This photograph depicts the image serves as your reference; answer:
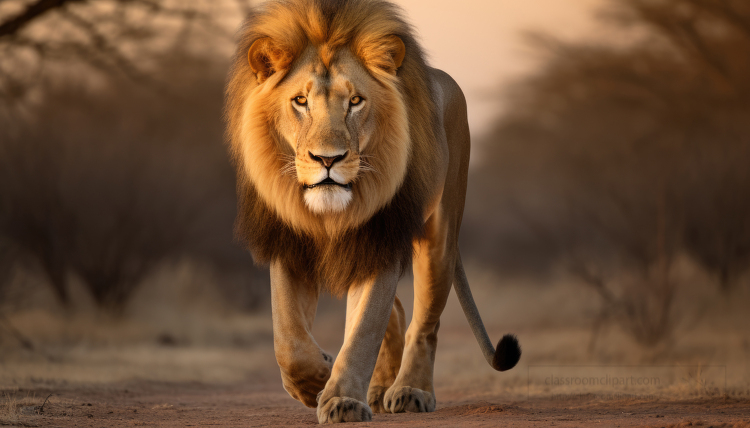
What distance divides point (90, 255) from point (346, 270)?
1055cm

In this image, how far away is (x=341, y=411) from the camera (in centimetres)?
336

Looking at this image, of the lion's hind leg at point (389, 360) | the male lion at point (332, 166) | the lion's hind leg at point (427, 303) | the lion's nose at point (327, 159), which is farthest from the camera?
the lion's hind leg at point (389, 360)

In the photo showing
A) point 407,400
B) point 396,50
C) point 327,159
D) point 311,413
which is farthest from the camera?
point 311,413

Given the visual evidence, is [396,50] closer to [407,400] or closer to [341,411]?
[341,411]

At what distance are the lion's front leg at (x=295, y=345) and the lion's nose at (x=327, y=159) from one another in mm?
703

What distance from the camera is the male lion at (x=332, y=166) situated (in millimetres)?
3432

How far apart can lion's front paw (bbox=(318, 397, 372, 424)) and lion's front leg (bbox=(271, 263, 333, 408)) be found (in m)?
0.26

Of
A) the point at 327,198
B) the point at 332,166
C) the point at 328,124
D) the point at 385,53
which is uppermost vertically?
the point at 385,53

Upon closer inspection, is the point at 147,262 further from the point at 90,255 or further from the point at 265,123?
the point at 265,123

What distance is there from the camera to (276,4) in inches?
151

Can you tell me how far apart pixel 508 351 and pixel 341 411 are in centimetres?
149

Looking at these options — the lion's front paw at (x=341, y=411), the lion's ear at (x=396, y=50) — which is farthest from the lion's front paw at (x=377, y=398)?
the lion's ear at (x=396, y=50)

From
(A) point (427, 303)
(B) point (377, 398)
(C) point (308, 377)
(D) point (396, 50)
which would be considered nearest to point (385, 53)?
(D) point (396, 50)

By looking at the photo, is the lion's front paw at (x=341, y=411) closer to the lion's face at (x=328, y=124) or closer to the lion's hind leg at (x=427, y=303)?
the lion's face at (x=328, y=124)
